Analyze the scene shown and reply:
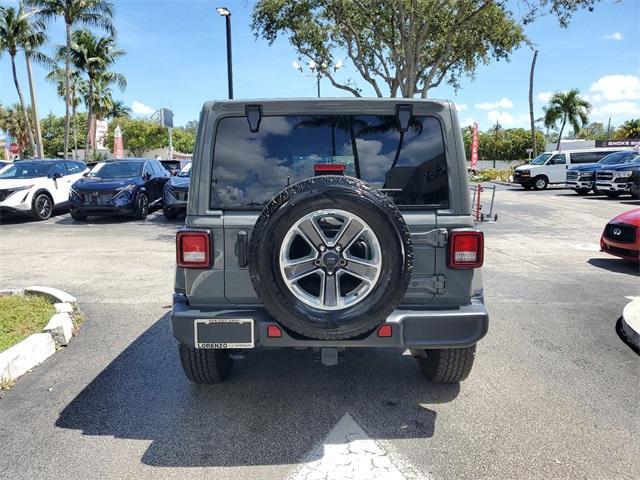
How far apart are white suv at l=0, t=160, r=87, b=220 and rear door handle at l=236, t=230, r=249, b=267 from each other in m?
12.1

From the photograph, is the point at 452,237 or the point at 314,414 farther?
the point at 314,414

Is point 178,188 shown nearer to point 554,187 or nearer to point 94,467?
point 94,467

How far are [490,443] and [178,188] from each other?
36.5 ft

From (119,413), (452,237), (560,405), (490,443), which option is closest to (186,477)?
(119,413)

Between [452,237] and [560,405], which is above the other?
[452,237]

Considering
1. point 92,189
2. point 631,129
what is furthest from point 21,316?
point 631,129

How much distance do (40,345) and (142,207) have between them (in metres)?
9.60

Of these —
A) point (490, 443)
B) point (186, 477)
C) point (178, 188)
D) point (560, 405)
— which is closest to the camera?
point (186, 477)

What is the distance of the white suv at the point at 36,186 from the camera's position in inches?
502

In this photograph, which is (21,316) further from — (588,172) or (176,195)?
(588,172)

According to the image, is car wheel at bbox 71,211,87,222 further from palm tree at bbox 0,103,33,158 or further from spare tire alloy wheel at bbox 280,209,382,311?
palm tree at bbox 0,103,33,158

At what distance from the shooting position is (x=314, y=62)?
20438 mm

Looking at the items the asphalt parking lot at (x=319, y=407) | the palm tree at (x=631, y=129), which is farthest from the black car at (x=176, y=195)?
the palm tree at (x=631, y=129)

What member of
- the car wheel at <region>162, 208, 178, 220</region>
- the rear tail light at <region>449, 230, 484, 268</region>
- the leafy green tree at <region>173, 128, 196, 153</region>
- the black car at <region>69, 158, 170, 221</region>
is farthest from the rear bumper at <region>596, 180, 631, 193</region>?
the leafy green tree at <region>173, 128, 196, 153</region>
